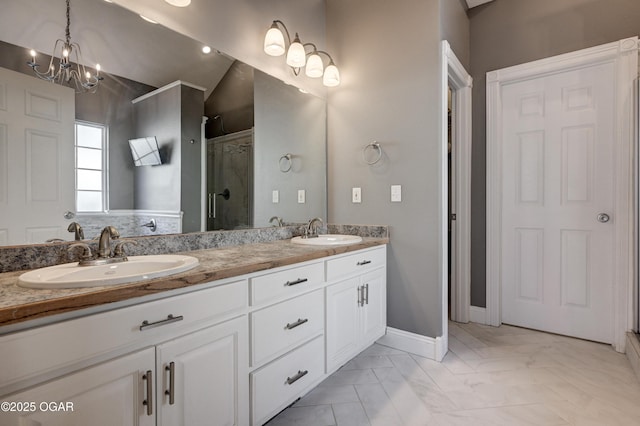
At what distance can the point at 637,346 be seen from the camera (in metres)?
1.94

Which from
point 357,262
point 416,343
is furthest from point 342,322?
point 416,343

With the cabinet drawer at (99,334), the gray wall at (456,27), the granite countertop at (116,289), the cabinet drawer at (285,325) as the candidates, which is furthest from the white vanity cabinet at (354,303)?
the gray wall at (456,27)

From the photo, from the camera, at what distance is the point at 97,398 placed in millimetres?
828

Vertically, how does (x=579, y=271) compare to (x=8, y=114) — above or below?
below

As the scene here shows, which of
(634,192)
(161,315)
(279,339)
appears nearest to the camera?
(161,315)

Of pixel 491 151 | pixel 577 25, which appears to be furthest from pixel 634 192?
pixel 577 25

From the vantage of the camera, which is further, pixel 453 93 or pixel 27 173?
pixel 453 93

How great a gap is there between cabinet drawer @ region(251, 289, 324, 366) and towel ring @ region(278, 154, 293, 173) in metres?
0.99

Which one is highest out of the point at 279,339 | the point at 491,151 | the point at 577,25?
the point at 577,25

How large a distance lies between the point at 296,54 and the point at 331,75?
369mm

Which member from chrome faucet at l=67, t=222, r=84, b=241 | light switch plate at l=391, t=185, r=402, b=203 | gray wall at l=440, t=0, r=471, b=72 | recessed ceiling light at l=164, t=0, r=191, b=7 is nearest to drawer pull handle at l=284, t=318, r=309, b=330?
chrome faucet at l=67, t=222, r=84, b=241

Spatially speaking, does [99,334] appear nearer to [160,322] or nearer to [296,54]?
[160,322]

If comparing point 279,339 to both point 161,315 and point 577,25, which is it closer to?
point 161,315

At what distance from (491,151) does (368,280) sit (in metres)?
1.60
